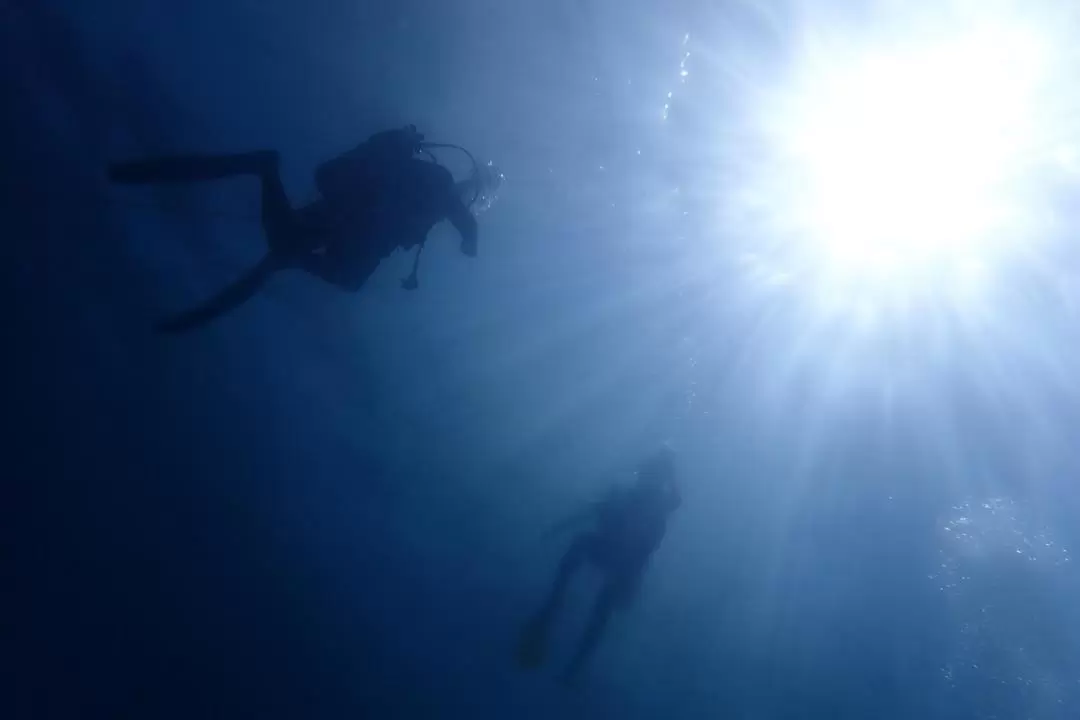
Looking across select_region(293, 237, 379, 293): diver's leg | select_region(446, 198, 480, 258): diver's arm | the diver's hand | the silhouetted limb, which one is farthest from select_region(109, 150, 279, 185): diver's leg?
the diver's hand

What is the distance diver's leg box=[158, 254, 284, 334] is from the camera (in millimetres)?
5547

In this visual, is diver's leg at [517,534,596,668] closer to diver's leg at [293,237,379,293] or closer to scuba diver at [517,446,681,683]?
scuba diver at [517,446,681,683]

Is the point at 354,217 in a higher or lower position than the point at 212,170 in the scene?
higher

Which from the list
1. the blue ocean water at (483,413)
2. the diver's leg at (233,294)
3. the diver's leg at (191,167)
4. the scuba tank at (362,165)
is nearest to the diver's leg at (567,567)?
the blue ocean water at (483,413)

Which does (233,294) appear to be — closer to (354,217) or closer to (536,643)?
(354,217)

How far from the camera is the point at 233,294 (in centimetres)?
556

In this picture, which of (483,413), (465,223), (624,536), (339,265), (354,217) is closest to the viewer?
(354,217)

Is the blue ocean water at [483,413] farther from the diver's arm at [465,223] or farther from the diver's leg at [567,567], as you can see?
the diver's arm at [465,223]

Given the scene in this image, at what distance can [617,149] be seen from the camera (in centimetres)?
1116

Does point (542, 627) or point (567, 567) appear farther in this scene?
point (567, 567)

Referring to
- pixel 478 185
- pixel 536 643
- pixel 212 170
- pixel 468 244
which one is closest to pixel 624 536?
pixel 536 643

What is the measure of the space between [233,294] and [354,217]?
120 centimetres

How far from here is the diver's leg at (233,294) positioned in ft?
18.2

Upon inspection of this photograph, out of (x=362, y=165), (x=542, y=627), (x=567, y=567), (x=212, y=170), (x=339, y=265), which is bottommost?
(x=542, y=627)
